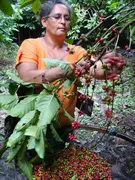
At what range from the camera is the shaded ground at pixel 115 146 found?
6.05 ft

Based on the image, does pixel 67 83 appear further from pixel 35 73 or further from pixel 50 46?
pixel 50 46

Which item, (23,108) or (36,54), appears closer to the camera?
(23,108)

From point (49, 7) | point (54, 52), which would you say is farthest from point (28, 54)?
point (49, 7)

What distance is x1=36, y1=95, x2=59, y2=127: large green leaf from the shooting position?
78cm

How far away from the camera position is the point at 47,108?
801 mm

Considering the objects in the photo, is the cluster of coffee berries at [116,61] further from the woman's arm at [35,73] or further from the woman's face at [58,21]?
the woman's face at [58,21]

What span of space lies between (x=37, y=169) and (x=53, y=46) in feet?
2.01

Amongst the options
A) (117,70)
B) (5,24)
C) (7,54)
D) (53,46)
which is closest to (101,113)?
(53,46)

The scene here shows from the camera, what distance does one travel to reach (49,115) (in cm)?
78

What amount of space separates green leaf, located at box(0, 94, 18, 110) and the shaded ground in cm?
64

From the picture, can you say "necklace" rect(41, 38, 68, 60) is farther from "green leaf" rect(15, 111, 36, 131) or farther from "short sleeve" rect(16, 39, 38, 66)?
"green leaf" rect(15, 111, 36, 131)

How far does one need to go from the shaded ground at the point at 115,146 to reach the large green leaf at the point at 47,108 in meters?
0.72

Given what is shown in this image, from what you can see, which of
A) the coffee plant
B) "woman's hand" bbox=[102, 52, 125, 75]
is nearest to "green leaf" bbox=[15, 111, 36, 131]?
the coffee plant

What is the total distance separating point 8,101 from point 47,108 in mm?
241
